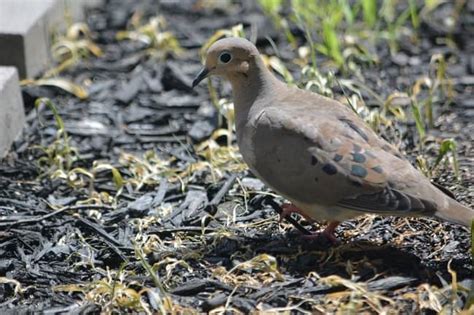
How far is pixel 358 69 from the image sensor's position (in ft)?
20.5

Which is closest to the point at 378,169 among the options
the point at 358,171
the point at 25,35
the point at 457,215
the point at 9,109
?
the point at 358,171

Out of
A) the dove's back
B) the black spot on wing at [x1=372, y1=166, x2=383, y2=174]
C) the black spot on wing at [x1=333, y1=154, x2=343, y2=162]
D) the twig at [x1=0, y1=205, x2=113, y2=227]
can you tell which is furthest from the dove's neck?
the twig at [x1=0, y1=205, x2=113, y2=227]

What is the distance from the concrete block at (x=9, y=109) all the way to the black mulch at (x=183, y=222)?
0.07 m

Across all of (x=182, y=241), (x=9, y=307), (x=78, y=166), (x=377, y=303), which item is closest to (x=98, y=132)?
(x=78, y=166)

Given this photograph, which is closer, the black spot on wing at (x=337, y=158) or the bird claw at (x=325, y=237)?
the black spot on wing at (x=337, y=158)

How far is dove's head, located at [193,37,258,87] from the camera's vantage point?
445 cm

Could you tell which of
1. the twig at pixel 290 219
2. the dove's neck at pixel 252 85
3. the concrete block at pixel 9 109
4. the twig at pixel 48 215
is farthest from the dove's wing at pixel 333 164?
the concrete block at pixel 9 109

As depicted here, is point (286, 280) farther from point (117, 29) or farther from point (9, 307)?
point (117, 29)

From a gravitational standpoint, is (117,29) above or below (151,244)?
below

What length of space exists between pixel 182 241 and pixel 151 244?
5.6 inches

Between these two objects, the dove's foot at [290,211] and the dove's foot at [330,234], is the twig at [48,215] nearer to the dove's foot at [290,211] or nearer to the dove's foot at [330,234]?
the dove's foot at [290,211]

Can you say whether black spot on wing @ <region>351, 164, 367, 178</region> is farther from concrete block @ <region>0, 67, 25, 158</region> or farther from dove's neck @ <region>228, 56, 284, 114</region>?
concrete block @ <region>0, 67, 25, 158</region>

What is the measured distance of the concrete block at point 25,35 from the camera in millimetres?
6160

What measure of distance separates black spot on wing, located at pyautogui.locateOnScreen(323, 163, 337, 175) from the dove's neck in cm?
54
